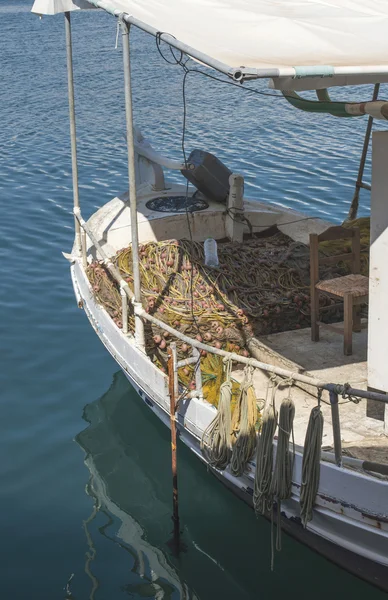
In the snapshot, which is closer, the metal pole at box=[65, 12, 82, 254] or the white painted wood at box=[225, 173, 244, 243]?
the metal pole at box=[65, 12, 82, 254]

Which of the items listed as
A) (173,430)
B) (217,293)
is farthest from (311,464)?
(217,293)

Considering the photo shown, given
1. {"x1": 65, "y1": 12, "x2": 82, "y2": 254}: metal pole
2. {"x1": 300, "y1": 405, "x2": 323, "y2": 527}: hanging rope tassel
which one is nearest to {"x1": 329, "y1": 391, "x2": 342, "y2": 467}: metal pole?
{"x1": 300, "y1": 405, "x2": 323, "y2": 527}: hanging rope tassel

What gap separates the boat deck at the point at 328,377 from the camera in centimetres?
659

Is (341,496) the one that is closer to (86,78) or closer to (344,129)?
(344,129)

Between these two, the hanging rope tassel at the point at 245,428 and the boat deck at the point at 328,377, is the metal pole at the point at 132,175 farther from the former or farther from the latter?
the hanging rope tassel at the point at 245,428

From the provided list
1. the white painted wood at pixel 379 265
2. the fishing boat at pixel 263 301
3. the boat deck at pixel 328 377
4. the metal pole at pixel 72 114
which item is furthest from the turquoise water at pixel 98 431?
the white painted wood at pixel 379 265

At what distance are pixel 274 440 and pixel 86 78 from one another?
2223 cm

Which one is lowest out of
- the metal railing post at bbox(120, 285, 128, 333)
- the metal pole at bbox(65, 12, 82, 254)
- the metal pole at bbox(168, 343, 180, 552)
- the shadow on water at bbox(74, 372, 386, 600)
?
the shadow on water at bbox(74, 372, 386, 600)

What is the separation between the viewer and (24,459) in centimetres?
900

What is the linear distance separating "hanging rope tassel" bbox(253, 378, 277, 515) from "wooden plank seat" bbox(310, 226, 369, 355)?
6.34 feet

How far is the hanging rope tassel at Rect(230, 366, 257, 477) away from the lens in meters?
6.30

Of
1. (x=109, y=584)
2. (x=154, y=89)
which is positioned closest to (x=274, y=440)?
(x=109, y=584)

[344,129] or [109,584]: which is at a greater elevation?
[344,129]

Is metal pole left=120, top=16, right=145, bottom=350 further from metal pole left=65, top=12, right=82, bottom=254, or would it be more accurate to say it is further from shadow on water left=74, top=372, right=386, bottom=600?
metal pole left=65, top=12, right=82, bottom=254
